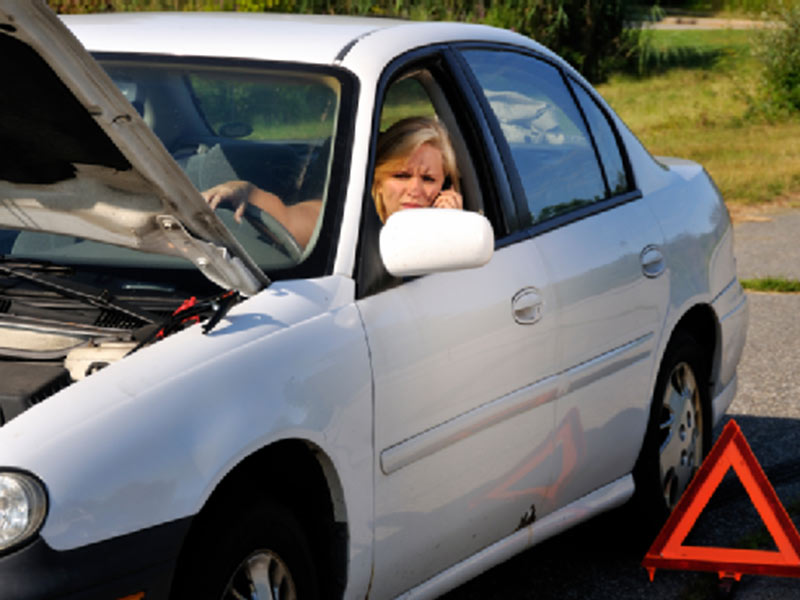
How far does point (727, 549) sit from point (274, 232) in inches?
78.1

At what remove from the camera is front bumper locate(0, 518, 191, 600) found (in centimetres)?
279

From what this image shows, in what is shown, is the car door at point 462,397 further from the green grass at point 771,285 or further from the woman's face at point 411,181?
the green grass at point 771,285

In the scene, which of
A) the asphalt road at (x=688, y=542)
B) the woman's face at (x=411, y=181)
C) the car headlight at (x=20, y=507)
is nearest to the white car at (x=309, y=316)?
the car headlight at (x=20, y=507)

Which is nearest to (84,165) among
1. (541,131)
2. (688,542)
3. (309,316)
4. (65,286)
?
(65,286)

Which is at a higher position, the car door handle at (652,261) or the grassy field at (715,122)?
the car door handle at (652,261)

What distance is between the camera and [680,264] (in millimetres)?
5340

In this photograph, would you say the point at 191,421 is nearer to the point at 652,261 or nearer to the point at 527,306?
the point at 527,306

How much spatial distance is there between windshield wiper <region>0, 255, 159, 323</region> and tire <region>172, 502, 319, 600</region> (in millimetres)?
544

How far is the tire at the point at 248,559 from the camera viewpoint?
125 inches

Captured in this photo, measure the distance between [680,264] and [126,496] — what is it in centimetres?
285

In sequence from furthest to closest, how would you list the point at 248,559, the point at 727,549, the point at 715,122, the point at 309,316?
the point at 715,122 < the point at 727,549 < the point at 309,316 < the point at 248,559

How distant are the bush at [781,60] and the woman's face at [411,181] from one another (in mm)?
18791

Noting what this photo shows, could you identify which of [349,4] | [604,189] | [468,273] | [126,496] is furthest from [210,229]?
[349,4]

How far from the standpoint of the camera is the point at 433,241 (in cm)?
372
